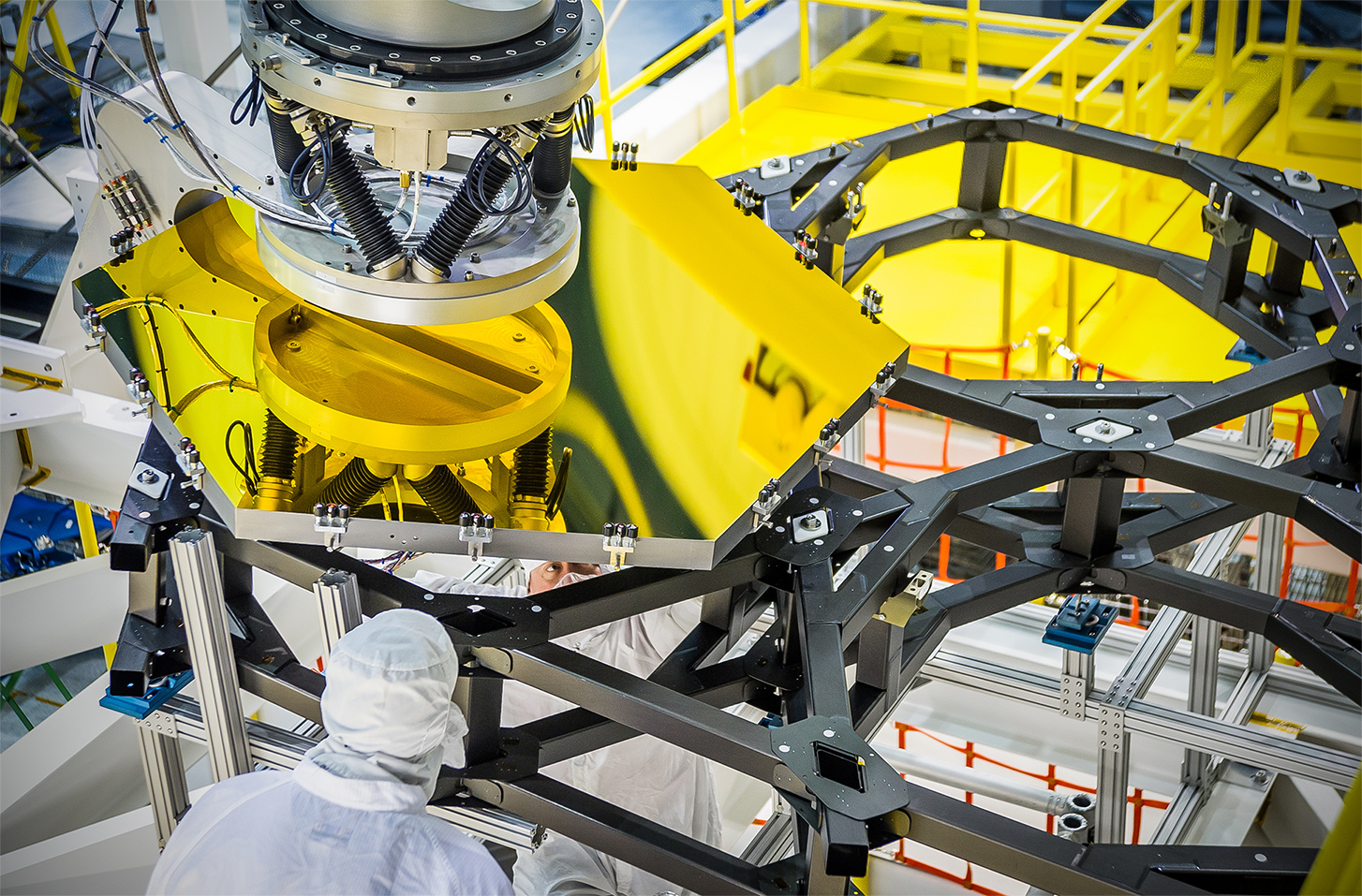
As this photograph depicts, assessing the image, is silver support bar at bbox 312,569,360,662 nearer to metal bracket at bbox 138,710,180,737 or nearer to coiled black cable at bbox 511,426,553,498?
coiled black cable at bbox 511,426,553,498

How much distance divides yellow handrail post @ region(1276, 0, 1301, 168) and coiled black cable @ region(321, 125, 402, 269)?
21.7 feet

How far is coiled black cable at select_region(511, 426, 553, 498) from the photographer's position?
2.80 m

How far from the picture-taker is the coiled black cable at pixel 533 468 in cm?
280

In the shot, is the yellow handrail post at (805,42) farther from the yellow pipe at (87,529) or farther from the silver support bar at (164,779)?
the silver support bar at (164,779)

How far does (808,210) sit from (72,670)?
493 centimetres

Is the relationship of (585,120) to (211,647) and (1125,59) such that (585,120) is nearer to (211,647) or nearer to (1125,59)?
(211,647)

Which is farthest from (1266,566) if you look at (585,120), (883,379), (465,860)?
(465,860)

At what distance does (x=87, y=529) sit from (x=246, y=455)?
9.40 ft

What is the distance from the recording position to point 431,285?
2562 mm

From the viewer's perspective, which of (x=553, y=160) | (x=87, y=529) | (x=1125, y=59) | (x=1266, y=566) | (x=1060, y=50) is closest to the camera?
(x=553, y=160)

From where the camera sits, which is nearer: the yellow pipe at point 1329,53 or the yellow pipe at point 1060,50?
the yellow pipe at point 1060,50

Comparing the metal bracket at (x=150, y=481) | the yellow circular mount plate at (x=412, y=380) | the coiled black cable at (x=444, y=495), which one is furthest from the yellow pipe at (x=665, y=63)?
the coiled black cable at (x=444, y=495)

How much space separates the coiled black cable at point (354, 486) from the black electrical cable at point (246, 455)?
14cm

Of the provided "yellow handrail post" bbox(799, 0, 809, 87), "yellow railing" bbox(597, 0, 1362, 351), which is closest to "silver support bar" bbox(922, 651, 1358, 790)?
"yellow railing" bbox(597, 0, 1362, 351)
